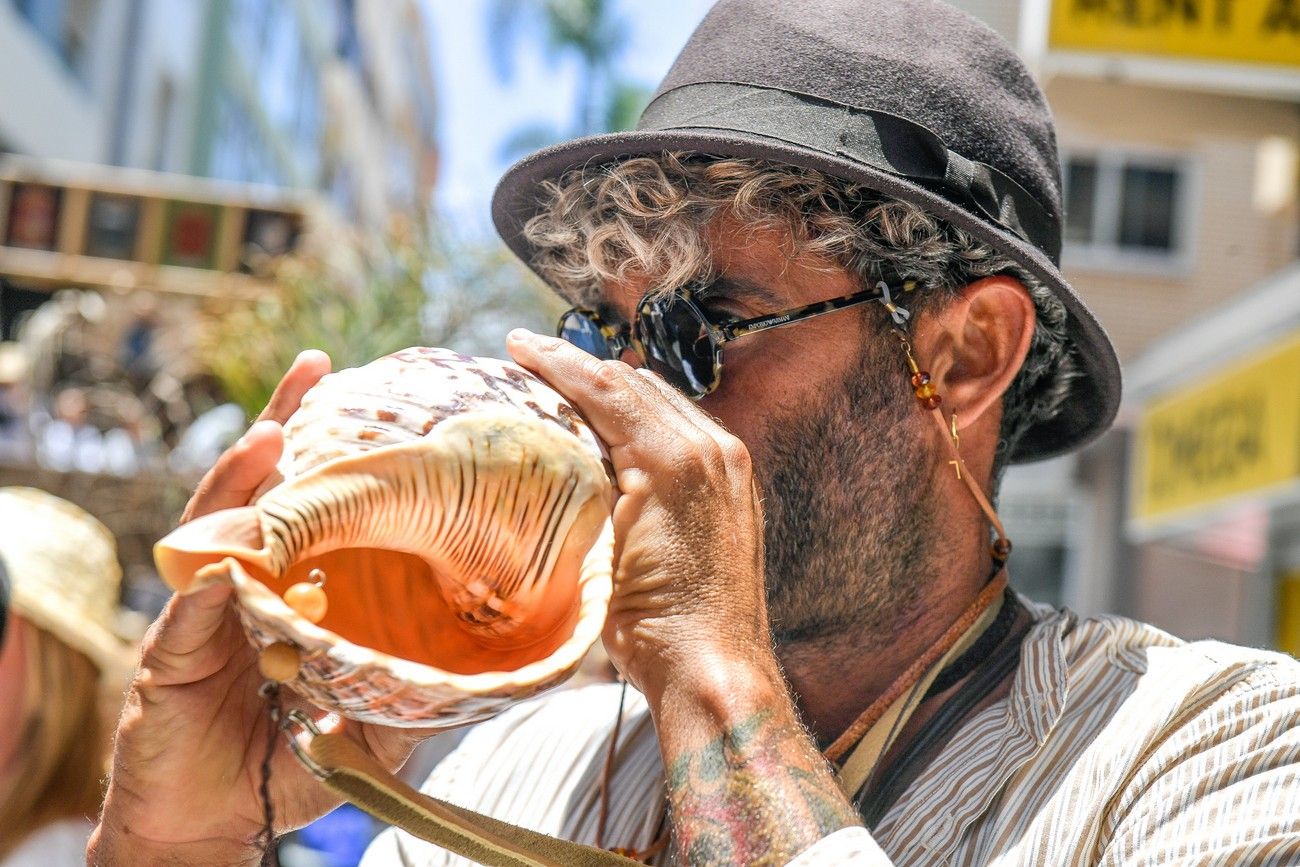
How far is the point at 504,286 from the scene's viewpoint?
577 cm

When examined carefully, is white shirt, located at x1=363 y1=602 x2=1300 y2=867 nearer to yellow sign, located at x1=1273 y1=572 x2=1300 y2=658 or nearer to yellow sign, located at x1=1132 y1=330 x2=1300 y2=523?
yellow sign, located at x1=1132 y1=330 x2=1300 y2=523

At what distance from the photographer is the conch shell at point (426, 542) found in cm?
110

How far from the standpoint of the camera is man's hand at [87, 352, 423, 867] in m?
1.47

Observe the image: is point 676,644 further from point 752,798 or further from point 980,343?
point 980,343

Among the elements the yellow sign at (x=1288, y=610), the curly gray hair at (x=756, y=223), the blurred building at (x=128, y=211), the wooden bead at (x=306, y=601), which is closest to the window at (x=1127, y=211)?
the yellow sign at (x=1288, y=610)

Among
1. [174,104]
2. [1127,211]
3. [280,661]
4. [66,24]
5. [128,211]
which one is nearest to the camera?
[280,661]

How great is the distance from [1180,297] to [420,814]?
12.1m

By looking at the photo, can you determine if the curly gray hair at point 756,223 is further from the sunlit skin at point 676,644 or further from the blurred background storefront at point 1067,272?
the blurred background storefront at point 1067,272

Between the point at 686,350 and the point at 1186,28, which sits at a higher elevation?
the point at 1186,28

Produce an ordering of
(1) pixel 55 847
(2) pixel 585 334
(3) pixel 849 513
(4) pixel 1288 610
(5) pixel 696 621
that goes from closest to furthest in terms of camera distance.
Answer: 1. (5) pixel 696 621
2. (3) pixel 849 513
3. (2) pixel 585 334
4. (1) pixel 55 847
5. (4) pixel 1288 610

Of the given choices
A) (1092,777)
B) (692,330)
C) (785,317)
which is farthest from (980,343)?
(1092,777)

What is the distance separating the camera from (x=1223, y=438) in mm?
6996

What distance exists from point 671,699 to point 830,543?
1.45ft

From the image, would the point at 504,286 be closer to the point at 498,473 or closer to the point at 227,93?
the point at 498,473
